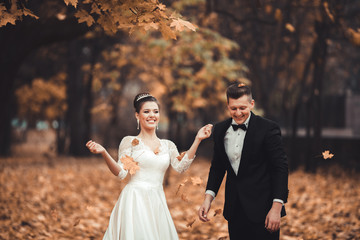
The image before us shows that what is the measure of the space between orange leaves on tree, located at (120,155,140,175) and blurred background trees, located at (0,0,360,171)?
1.19m

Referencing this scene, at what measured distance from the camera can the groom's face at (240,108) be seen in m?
3.29

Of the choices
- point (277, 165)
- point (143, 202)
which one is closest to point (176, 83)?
point (143, 202)

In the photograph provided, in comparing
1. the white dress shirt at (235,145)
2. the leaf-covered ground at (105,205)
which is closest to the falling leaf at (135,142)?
the leaf-covered ground at (105,205)

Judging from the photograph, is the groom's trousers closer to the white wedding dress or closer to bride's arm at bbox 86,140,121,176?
the white wedding dress

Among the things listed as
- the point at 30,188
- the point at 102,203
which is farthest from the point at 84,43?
the point at 102,203

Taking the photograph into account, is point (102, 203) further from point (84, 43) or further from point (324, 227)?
point (84, 43)

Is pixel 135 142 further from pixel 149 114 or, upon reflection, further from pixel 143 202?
pixel 143 202

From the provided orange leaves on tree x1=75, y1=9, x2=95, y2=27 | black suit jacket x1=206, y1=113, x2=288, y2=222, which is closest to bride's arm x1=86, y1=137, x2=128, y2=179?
black suit jacket x1=206, y1=113, x2=288, y2=222

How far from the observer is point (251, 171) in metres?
3.27

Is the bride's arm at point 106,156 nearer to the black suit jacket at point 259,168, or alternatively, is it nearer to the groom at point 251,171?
the groom at point 251,171

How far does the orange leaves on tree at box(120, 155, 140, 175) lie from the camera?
3566 millimetres

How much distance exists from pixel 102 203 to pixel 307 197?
4821 mm

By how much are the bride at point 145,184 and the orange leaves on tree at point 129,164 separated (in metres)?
0.02

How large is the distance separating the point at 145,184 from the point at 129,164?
248 mm
